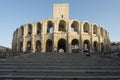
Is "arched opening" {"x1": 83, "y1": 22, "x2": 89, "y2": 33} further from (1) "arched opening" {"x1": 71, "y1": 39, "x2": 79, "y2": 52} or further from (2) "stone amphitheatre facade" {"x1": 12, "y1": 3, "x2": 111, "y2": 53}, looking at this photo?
(1) "arched opening" {"x1": 71, "y1": 39, "x2": 79, "y2": 52}

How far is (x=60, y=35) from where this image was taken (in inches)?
1766

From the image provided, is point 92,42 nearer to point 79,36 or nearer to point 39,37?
point 79,36

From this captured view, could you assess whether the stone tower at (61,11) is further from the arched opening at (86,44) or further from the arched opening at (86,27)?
the arched opening at (86,44)

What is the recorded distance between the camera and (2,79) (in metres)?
13.1

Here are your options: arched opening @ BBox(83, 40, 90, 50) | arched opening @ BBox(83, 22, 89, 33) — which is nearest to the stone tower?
arched opening @ BBox(83, 22, 89, 33)

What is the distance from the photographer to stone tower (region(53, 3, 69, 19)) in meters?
52.3

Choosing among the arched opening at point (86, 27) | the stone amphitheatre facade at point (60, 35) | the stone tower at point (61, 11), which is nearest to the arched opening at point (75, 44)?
the stone amphitheatre facade at point (60, 35)

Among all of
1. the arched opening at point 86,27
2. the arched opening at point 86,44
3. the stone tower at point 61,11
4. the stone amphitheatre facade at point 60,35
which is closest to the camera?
the stone amphitheatre facade at point 60,35

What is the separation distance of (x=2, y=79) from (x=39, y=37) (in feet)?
108

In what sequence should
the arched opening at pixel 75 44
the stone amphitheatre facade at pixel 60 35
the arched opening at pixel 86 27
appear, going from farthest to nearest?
the arched opening at pixel 86 27, the arched opening at pixel 75 44, the stone amphitheatre facade at pixel 60 35

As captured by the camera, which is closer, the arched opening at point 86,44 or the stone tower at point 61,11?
the arched opening at point 86,44

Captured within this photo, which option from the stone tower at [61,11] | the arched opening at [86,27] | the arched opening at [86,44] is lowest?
the arched opening at [86,44]

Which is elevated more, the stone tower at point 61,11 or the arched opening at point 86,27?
the stone tower at point 61,11

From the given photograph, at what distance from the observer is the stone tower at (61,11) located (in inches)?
2058
